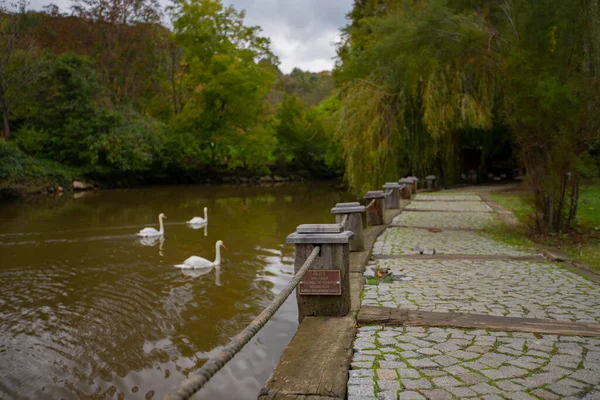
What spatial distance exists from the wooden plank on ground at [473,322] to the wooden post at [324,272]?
0.35 meters

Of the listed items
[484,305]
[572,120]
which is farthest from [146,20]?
[484,305]

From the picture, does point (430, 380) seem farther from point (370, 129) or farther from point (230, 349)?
point (370, 129)

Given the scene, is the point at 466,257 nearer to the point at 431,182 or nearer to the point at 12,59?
the point at 431,182

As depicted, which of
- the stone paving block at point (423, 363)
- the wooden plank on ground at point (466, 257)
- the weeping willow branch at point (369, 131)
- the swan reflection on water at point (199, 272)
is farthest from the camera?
the weeping willow branch at point (369, 131)

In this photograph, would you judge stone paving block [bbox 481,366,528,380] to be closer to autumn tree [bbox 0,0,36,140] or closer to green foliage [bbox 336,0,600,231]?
green foliage [bbox 336,0,600,231]

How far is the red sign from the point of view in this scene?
4.62 m

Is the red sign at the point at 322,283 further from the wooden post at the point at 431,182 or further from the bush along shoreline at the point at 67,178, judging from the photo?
the bush along shoreline at the point at 67,178

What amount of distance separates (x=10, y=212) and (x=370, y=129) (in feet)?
50.4

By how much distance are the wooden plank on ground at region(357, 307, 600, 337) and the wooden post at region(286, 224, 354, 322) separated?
351 millimetres

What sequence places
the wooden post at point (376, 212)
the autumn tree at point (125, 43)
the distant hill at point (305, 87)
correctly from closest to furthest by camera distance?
the wooden post at point (376, 212) < the autumn tree at point (125, 43) < the distant hill at point (305, 87)

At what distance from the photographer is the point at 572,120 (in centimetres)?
853

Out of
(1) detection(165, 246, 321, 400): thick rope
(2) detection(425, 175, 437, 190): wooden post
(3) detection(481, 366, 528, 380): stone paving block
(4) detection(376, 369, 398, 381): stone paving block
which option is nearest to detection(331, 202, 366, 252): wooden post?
(4) detection(376, 369, 398, 381): stone paving block

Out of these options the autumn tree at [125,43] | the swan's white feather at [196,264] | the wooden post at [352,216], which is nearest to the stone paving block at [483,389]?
the wooden post at [352,216]

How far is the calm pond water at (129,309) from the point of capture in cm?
514
